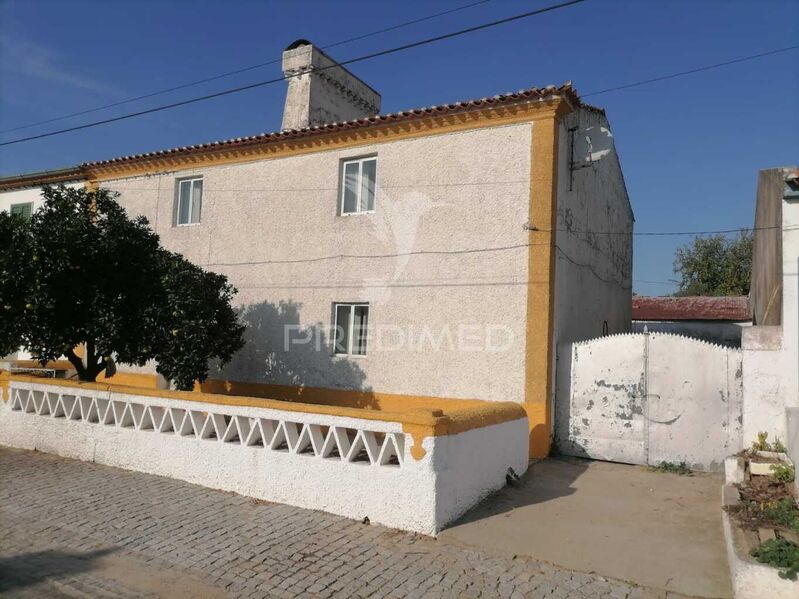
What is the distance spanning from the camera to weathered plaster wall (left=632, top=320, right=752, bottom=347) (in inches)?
926

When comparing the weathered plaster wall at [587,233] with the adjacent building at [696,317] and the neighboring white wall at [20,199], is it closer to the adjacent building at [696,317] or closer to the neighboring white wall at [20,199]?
the adjacent building at [696,317]

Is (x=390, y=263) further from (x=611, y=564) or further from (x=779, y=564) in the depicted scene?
(x=779, y=564)

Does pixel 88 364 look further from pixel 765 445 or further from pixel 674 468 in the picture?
pixel 765 445

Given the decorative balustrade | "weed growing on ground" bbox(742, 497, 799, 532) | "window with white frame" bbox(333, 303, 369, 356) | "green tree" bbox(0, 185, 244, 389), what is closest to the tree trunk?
"green tree" bbox(0, 185, 244, 389)

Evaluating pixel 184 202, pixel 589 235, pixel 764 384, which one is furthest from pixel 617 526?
pixel 184 202

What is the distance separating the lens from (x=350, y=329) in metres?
10.5

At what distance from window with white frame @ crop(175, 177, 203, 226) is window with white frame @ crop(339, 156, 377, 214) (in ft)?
12.2

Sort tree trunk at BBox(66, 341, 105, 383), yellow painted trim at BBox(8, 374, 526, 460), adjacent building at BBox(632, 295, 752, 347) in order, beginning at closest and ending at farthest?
yellow painted trim at BBox(8, 374, 526, 460), tree trunk at BBox(66, 341, 105, 383), adjacent building at BBox(632, 295, 752, 347)

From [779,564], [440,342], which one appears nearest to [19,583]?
[779,564]

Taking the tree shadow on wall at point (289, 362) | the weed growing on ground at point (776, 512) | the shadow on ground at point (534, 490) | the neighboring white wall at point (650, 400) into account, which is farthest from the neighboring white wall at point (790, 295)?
the tree shadow on wall at point (289, 362)

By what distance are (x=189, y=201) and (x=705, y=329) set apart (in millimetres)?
21410

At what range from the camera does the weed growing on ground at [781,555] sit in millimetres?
3773

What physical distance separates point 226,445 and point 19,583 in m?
2.50

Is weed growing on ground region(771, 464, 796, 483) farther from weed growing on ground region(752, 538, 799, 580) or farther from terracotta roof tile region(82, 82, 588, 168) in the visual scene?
terracotta roof tile region(82, 82, 588, 168)
